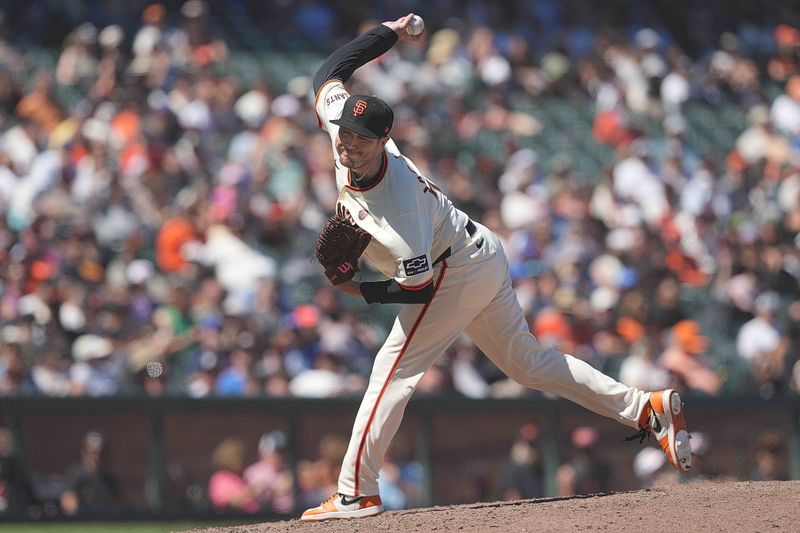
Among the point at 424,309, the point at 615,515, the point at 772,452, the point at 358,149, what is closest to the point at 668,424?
the point at 615,515

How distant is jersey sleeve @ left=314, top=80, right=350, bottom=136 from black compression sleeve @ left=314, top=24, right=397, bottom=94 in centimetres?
5

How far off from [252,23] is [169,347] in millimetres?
6060

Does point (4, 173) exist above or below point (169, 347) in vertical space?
above

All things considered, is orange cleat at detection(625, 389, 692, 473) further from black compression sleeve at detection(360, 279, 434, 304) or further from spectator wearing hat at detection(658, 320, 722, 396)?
spectator wearing hat at detection(658, 320, 722, 396)

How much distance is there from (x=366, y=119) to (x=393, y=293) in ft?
2.32

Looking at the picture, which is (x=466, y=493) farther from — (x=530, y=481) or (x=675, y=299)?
(x=675, y=299)

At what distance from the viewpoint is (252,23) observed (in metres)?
14.6

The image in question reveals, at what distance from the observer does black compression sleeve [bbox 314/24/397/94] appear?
5.55m

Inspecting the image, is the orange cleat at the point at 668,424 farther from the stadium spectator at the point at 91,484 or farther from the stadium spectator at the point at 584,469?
the stadium spectator at the point at 91,484

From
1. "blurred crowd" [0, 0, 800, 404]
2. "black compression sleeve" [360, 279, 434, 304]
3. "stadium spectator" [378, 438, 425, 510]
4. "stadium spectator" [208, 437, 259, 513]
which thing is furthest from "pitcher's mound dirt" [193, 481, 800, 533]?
"blurred crowd" [0, 0, 800, 404]

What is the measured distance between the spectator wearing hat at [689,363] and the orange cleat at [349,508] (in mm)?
4540

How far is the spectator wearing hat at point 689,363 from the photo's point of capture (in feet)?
31.8

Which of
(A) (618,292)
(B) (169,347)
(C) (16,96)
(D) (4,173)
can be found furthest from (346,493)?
(C) (16,96)

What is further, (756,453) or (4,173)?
(4,173)
